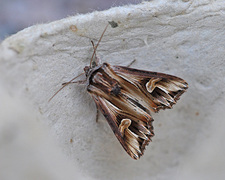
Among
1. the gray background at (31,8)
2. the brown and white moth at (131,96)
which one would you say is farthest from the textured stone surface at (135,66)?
the gray background at (31,8)

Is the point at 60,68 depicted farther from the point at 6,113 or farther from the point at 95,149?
the point at 95,149

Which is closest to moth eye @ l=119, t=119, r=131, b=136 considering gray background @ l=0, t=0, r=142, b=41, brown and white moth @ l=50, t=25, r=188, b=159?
brown and white moth @ l=50, t=25, r=188, b=159

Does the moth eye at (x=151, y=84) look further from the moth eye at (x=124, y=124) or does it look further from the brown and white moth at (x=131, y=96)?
the moth eye at (x=124, y=124)

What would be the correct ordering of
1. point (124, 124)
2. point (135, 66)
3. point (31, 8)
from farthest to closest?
1. point (31, 8)
2. point (135, 66)
3. point (124, 124)

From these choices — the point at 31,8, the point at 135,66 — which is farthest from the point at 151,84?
the point at 31,8

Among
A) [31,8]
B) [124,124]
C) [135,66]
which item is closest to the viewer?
[124,124]

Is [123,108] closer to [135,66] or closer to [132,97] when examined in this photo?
[132,97]

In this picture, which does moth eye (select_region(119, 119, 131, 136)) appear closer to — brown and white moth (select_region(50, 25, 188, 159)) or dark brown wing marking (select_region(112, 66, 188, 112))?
brown and white moth (select_region(50, 25, 188, 159))
